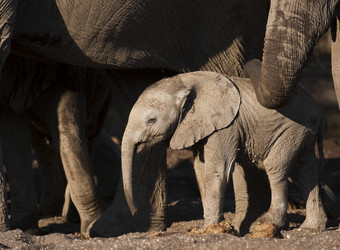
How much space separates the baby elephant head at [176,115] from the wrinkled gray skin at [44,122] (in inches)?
49.5

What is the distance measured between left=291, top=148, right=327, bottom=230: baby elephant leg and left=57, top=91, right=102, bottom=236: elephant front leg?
1539 millimetres

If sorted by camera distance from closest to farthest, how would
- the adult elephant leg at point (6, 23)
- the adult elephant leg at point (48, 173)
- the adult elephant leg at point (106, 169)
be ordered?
the adult elephant leg at point (6, 23) < the adult elephant leg at point (48, 173) < the adult elephant leg at point (106, 169)

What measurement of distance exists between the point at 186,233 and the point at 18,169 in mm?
1786

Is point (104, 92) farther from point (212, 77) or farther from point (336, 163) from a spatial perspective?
point (336, 163)

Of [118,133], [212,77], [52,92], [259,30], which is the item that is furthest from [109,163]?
[118,133]

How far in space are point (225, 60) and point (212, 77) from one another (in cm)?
88

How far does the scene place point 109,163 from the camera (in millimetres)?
9297

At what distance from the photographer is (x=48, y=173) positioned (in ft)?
29.1

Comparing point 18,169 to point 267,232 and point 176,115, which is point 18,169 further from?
point 267,232

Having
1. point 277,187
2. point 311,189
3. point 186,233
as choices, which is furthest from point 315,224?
point 186,233

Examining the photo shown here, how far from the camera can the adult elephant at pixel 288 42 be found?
20.4ft

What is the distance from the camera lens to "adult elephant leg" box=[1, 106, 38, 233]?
761cm

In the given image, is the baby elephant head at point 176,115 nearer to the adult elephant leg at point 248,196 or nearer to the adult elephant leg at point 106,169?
the adult elephant leg at point 248,196

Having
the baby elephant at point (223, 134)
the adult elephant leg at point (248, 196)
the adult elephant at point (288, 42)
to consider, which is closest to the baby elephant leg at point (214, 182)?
the baby elephant at point (223, 134)
